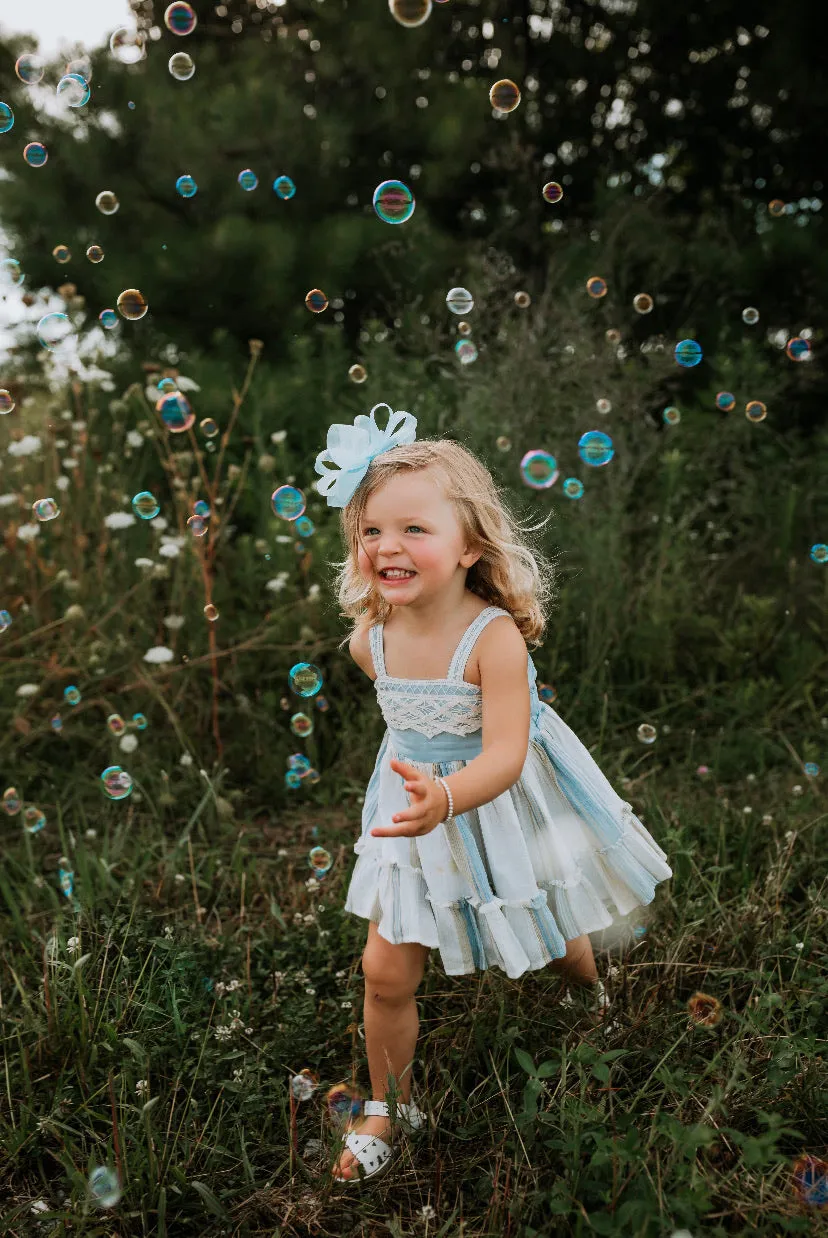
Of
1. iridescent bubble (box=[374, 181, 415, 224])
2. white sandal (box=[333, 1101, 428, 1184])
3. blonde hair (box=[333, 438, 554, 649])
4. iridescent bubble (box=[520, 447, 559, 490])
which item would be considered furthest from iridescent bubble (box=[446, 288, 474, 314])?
white sandal (box=[333, 1101, 428, 1184])

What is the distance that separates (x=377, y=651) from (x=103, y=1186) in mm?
1032

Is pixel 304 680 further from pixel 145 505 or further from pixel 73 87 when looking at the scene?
pixel 73 87

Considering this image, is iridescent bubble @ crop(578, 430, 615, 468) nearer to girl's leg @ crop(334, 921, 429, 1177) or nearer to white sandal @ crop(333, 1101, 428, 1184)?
girl's leg @ crop(334, 921, 429, 1177)

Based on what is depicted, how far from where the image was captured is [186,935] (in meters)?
2.50

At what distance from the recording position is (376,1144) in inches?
74.1

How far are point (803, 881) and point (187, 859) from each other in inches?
64.2

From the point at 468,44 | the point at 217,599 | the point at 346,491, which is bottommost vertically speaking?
the point at 217,599

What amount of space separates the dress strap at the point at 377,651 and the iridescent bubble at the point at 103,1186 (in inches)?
38.3

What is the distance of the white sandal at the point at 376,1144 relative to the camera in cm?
185

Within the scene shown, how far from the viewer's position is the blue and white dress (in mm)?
1953

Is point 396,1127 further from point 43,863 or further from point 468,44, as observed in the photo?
point 468,44

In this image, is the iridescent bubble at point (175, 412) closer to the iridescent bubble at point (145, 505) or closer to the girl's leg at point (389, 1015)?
the iridescent bubble at point (145, 505)

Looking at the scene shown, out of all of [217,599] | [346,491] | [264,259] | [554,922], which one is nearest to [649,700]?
[217,599]

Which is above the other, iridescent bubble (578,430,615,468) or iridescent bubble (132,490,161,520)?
iridescent bubble (578,430,615,468)
